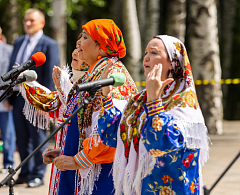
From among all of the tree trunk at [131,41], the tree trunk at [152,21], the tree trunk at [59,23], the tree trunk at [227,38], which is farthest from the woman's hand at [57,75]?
the tree trunk at [227,38]

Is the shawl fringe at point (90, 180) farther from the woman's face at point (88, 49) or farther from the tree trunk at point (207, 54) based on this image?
the tree trunk at point (207, 54)

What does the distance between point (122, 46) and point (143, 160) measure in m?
1.00

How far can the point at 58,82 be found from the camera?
3176 mm

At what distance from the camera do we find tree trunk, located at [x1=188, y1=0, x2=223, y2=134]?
9016 mm

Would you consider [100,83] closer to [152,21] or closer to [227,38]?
[152,21]

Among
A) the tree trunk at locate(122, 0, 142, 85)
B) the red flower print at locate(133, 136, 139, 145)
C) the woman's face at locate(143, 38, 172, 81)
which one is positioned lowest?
the red flower print at locate(133, 136, 139, 145)

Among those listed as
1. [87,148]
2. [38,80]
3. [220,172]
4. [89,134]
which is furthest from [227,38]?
[87,148]

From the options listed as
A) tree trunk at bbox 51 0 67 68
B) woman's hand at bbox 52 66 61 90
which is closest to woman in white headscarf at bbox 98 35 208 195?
woman's hand at bbox 52 66 61 90

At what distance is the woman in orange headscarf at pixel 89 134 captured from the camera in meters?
2.66

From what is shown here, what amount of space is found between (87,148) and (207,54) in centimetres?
699

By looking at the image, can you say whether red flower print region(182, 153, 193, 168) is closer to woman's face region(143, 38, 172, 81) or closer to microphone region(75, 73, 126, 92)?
woman's face region(143, 38, 172, 81)

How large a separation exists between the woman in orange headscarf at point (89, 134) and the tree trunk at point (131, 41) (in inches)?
268

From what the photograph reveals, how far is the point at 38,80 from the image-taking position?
5.18 meters

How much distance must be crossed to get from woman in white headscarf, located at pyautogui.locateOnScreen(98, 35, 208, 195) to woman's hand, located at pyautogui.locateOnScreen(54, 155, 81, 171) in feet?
1.00
